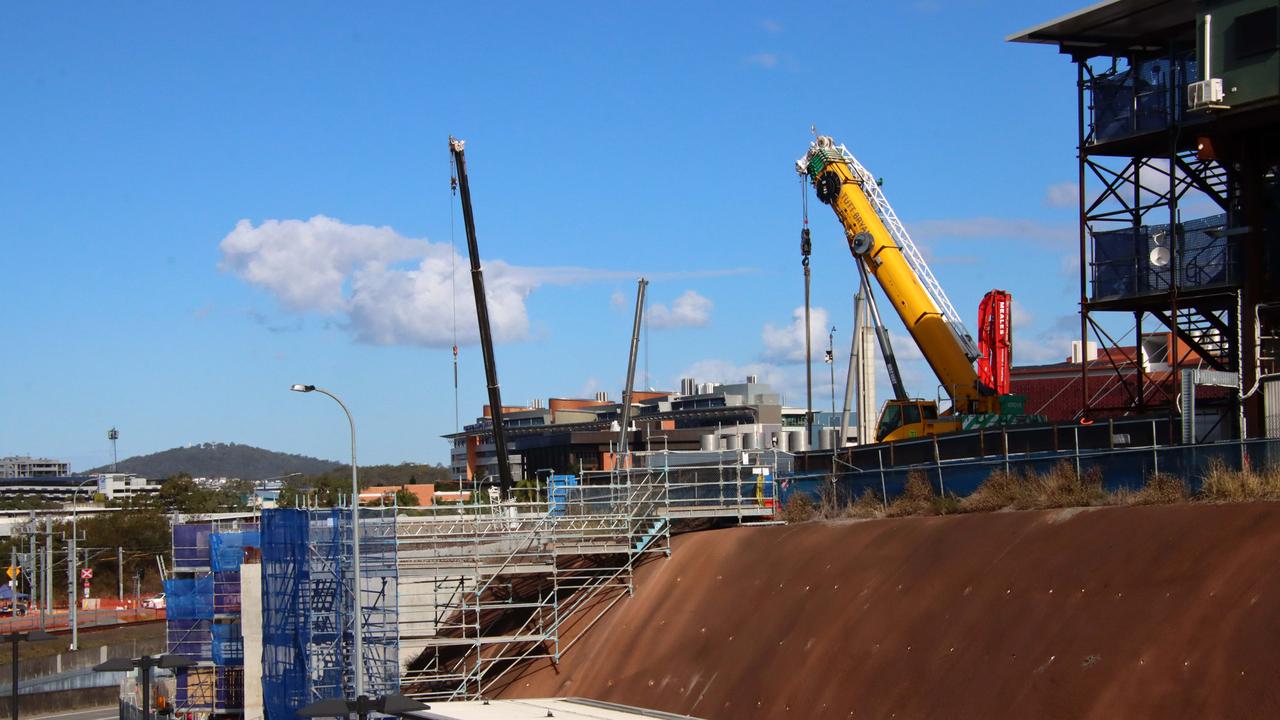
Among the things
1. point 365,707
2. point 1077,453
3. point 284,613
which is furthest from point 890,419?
point 365,707

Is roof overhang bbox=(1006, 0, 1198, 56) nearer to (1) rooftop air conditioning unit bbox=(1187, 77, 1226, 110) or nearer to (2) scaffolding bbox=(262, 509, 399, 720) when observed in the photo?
(1) rooftop air conditioning unit bbox=(1187, 77, 1226, 110)

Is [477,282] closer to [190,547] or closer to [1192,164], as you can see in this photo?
[190,547]

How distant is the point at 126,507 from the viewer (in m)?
130

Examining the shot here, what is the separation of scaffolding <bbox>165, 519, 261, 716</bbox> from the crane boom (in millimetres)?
21297

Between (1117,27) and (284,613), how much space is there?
25.0 meters

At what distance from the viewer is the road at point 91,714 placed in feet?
165

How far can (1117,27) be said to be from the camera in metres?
33.9

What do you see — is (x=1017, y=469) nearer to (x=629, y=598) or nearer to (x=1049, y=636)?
(x=1049, y=636)

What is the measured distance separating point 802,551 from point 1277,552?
43.2ft

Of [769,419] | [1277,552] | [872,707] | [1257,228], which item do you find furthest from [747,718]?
[769,419]

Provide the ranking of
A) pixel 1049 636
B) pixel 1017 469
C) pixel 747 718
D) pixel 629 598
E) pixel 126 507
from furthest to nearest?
pixel 126 507 → pixel 629 598 → pixel 1017 469 → pixel 747 718 → pixel 1049 636

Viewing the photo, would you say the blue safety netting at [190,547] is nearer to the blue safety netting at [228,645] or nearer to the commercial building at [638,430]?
the blue safety netting at [228,645]

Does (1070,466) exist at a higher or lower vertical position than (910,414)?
lower

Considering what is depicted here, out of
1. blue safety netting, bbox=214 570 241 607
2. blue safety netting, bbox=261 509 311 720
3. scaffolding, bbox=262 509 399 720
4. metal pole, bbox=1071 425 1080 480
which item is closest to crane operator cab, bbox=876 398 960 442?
metal pole, bbox=1071 425 1080 480
